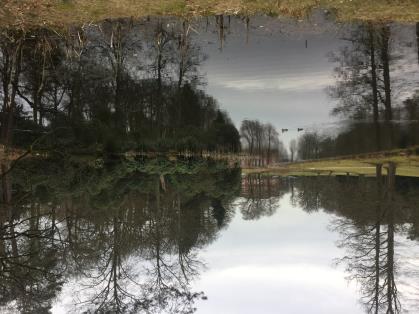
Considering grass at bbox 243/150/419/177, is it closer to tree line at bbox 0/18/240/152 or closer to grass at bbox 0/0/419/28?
tree line at bbox 0/18/240/152

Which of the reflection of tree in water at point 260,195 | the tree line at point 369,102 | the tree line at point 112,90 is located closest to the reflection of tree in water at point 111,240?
the reflection of tree in water at point 260,195

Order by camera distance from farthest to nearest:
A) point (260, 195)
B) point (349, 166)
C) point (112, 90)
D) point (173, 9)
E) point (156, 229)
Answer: point (112, 90) < point (349, 166) < point (173, 9) < point (260, 195) < point (156, 229)

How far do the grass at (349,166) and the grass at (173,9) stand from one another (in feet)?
11.4

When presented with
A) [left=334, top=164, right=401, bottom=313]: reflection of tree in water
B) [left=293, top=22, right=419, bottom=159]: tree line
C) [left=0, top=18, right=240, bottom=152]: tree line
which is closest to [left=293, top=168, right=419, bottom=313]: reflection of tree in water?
[left=334, top=164, right=401, bottom=313]: reflection of tree in water

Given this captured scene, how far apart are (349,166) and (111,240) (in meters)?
6.39

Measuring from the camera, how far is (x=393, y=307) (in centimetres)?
470

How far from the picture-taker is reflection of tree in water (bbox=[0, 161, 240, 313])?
4652 mm

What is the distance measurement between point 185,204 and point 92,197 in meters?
1.90

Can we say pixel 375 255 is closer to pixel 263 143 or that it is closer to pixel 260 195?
pixel 260 195

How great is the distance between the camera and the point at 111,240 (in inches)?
224

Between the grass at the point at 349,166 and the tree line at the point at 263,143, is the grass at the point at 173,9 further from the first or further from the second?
the grass at the point at 349,166

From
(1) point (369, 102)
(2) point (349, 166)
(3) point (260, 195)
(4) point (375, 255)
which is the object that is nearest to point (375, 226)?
(4) point (375, 255)

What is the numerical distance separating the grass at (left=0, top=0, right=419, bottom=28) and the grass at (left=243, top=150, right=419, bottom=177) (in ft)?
11.4

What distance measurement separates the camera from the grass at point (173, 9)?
325 inches
